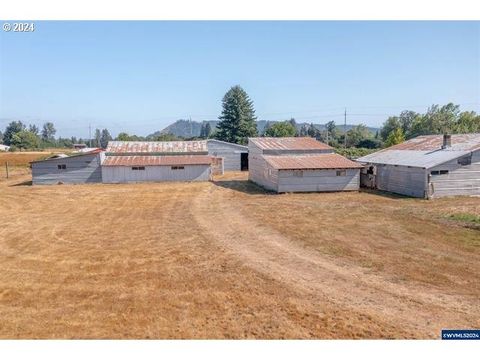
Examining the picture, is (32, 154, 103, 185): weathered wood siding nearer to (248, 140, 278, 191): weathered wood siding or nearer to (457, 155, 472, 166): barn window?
A: (248, 140, 278, 191): weathered wood siding

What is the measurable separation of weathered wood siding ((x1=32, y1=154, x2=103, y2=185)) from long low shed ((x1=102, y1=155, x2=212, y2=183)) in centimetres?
113

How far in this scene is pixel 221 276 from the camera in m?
12.5

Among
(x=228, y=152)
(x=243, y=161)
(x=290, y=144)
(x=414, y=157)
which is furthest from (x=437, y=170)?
(x=228, y=152)

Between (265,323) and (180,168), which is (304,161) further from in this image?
(265,323)

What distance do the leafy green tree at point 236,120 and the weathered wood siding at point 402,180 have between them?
46.5 metres

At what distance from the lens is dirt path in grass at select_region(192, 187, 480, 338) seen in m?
9.47

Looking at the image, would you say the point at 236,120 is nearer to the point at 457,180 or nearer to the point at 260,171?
the point at 260,171

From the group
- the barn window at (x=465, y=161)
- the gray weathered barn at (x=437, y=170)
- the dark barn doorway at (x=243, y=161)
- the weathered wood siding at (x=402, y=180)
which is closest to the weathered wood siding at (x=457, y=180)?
the gray weathered barn at (x=437, y=170)

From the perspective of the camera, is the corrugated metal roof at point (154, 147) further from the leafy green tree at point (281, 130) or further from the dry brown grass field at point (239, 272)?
the leafy green tree at point (281, 130)

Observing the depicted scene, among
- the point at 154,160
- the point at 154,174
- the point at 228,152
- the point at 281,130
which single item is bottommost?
the point at 154,174

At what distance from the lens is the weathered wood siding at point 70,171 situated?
40031 mm

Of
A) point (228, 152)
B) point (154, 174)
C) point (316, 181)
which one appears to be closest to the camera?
point (316, 181)

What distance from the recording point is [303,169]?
32.8 meters

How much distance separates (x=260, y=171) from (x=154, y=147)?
15591 mm
